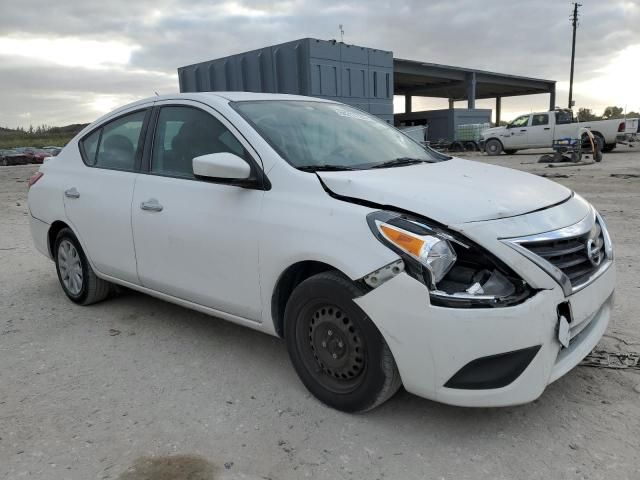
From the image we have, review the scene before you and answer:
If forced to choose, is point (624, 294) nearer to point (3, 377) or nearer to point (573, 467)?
point (573, 467)

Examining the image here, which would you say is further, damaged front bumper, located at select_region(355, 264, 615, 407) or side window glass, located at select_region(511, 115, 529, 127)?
side window glass, located at select_region(511, 115, 529, 127)

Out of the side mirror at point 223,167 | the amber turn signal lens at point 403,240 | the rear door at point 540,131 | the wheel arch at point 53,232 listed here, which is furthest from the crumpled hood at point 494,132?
the amber turn signal lens at point 403,240

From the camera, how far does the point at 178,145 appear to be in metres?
3.69

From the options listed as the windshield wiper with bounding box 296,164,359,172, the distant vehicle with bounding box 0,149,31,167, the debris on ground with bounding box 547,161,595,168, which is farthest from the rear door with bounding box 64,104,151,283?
the distant vehicle with bounding box 0,149,31,167

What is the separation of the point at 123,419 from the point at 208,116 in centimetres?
187

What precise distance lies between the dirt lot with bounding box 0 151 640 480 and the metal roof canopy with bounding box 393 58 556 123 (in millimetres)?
29502

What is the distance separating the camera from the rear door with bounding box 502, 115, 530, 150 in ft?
76.1

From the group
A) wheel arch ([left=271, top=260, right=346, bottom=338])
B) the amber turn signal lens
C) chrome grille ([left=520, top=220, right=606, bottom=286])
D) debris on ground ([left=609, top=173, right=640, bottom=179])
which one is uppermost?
the amber turn signal lens

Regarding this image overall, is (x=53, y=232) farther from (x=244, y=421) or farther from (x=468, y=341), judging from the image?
(x=468, y=341)

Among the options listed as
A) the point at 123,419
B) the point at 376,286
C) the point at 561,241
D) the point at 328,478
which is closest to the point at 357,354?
the point at 376,286

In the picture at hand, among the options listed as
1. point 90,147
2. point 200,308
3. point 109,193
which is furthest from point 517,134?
point 200,308

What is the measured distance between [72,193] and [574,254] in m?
3.69

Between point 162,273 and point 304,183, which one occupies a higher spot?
point 304,183

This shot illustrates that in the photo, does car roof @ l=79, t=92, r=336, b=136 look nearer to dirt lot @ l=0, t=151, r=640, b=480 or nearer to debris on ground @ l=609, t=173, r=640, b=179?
dirt lot @ l=0, t=151, r=640, b=480
